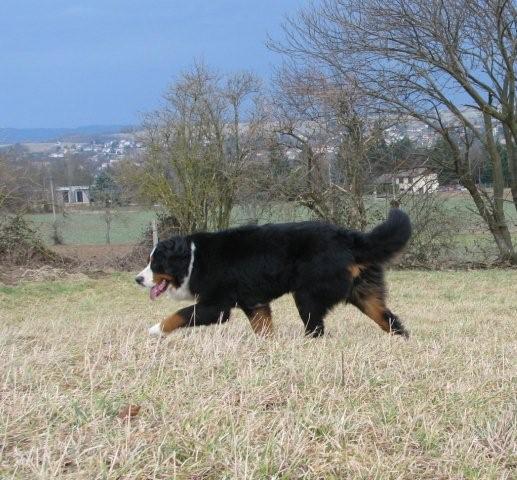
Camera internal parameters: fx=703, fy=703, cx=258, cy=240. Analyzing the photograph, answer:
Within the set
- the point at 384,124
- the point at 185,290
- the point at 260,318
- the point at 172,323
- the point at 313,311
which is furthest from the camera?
the point at 384,124

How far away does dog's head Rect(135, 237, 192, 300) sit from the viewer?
6754 mm

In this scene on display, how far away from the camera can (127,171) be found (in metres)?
23.0

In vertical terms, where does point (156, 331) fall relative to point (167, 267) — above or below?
below

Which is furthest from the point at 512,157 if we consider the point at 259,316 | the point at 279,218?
the point at 259,316

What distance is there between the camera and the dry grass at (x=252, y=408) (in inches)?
103

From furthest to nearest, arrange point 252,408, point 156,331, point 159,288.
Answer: point 159,288, point 156,331, point 252,408

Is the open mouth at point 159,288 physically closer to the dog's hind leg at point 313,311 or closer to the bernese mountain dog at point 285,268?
the bernese mountain dog at point 285,268

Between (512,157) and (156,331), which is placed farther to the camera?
(512,157)

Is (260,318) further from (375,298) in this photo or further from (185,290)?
(375,298)

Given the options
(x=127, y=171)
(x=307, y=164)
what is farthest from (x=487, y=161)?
(x=127, y=171)

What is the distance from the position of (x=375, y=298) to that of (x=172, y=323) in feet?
6.37

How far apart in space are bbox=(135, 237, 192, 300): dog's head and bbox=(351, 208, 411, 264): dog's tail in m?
1.61

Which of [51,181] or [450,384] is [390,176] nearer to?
[51,181]

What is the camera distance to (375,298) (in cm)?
665
